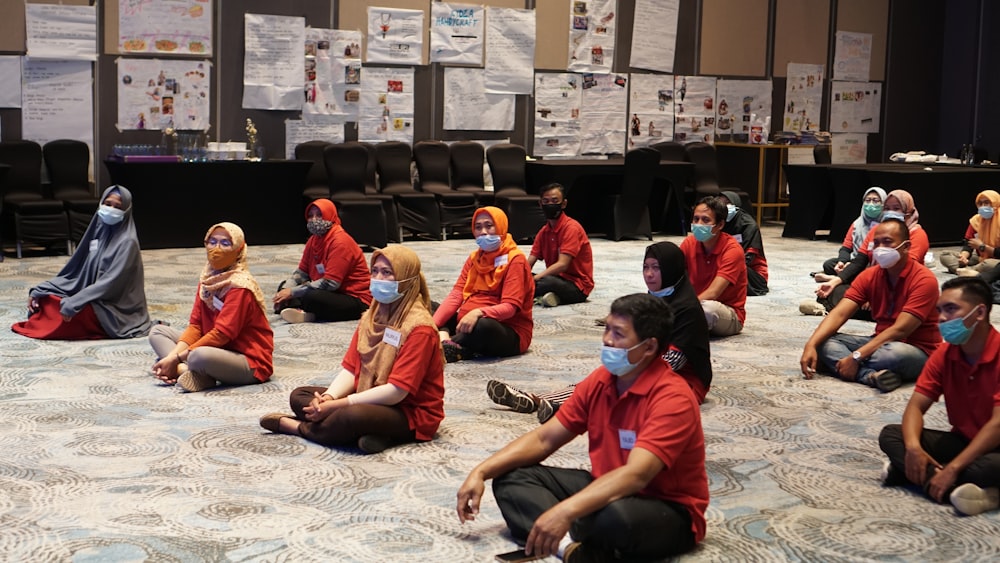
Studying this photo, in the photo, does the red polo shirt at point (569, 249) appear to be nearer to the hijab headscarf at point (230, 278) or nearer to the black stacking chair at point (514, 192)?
the hijab headscarf at point (230, 278)

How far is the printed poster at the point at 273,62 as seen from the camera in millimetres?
12555

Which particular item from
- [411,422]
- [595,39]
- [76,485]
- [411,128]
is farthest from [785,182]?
[76,485]

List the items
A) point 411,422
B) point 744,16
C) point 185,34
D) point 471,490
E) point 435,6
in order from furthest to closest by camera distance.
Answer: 1. point 744,16
2. point 435,6
3. point 185,34
4. point 411,422
5. point 471,490

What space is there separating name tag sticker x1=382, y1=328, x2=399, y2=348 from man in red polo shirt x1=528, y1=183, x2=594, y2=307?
376 centimetres

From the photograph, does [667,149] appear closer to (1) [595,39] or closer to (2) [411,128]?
(1) [595,39]

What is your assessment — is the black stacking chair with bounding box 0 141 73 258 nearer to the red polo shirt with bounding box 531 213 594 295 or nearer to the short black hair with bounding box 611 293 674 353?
the red polo shirt with bounding box 531 213 594 295

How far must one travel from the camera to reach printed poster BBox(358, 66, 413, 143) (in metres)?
13.2

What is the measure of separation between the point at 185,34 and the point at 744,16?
7.19m

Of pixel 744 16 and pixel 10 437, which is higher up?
pixel 744 16

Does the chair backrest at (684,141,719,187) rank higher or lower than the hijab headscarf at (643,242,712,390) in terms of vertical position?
higher

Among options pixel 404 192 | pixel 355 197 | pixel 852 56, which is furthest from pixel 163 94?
pixel 852 56

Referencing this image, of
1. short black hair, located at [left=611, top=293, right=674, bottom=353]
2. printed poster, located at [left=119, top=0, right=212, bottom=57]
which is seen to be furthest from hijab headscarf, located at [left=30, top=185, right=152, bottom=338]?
printed poster, located at [left=119, top=0, right=212, bottom=57]

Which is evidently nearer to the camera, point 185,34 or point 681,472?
point 681,472

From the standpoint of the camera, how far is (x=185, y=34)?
478 inches
